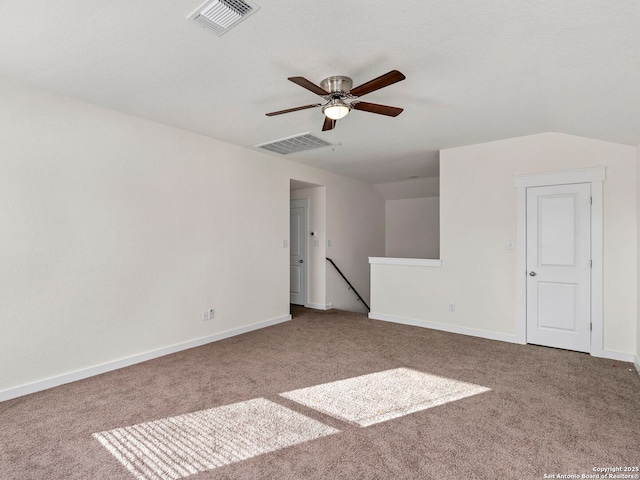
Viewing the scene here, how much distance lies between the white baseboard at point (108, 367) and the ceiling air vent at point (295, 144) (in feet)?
8.19

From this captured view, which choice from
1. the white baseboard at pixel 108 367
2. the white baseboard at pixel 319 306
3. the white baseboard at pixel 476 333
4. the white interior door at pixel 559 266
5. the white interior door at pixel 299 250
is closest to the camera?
the white baseboard at pixel 108 367

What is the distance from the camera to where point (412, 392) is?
2.78 m

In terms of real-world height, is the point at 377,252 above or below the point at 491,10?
below

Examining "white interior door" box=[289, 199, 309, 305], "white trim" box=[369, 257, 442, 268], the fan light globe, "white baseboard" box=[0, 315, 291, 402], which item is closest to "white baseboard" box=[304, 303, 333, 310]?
"white interior door" box=[289, 199, 309, 305]

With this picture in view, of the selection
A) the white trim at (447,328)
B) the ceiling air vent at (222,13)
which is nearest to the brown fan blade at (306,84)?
the ceiling air vent at (222,13)

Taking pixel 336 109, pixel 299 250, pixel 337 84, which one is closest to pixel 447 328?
pixel 299 250

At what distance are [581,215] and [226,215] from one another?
426 centimetres

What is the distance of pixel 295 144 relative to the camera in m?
4.37

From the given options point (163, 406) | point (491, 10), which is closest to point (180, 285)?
point (163, 406)

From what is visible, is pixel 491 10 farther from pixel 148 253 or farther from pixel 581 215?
pixel 148 253

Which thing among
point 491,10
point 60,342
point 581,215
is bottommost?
point 60,342

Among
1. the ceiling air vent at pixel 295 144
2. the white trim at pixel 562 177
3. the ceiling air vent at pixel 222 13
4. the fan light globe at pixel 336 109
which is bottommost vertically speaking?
the white trim at pixel 562 177

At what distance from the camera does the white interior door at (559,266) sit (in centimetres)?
376

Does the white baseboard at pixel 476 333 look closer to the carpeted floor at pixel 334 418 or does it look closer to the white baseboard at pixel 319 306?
the carpeted floor at pixel 334 418
